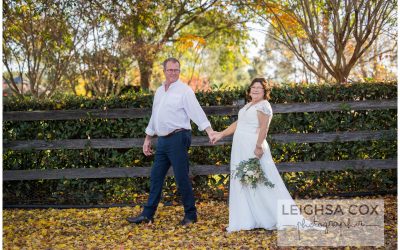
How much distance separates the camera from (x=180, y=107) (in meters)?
5.90

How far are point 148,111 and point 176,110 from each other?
1.42m

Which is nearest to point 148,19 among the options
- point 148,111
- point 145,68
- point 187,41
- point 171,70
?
point 145,68

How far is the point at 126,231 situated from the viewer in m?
5.93

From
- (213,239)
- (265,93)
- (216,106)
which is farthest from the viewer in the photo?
(216,106)

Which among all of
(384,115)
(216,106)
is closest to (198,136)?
(216,106)

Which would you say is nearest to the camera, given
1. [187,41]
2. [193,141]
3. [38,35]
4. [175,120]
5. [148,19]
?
[175,120]

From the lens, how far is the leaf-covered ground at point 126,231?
5320 mm

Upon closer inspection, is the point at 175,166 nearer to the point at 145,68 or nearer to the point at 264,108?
the point at 264,108

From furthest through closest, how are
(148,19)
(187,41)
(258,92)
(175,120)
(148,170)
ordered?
(187,41) < (148,19) < (148,170) < (175,120) < (258,92)

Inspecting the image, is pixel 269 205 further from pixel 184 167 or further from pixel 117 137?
pixel 117 137

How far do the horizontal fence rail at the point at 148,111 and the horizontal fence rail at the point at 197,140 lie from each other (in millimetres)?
319

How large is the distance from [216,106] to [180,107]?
1.37m

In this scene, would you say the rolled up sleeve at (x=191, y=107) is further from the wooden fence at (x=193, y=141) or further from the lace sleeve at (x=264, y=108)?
the wooden fence at (x=193, y=141)

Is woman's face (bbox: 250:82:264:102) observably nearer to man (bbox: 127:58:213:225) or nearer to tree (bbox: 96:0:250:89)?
man (bbox: 127:58:213:225)
